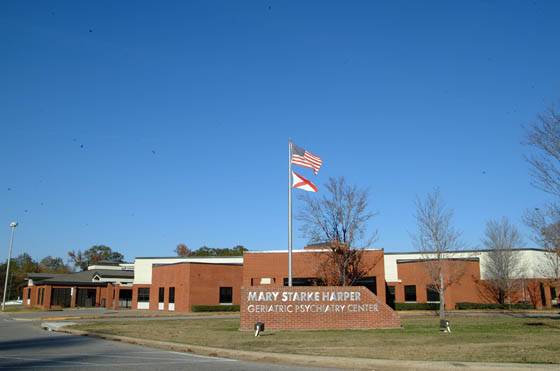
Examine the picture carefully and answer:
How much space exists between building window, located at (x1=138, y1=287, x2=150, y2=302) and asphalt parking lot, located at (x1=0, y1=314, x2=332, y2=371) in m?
42.0

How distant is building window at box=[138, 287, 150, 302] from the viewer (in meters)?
61.1

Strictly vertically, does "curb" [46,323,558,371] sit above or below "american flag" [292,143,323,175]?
below

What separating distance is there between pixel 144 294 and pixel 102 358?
4839 centimetres

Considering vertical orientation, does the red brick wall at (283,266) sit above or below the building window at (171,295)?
above

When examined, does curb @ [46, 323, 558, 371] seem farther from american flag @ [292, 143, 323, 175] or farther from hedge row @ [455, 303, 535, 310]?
hedge row @ [455, 303, 535, 310]

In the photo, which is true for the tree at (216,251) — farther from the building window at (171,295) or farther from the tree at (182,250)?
the building window at (171,295)

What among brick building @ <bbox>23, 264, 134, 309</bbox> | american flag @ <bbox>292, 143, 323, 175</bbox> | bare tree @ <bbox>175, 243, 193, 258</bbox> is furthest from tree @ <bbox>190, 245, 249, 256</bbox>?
american flag @ <bbox>292, 143, 323, 175</bbox>

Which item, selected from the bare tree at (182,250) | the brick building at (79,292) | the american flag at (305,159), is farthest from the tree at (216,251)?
the american flag at (305,159)

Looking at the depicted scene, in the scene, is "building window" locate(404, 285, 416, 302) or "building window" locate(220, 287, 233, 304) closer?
"building window" locate(404, 285, 416, 302)

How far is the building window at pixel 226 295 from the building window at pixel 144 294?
11097 mm

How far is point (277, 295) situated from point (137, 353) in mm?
9985

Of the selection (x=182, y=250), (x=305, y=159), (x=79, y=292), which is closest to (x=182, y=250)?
(x=182, y=250)

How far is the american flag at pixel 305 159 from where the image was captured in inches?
1097

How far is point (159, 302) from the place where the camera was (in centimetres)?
5769
